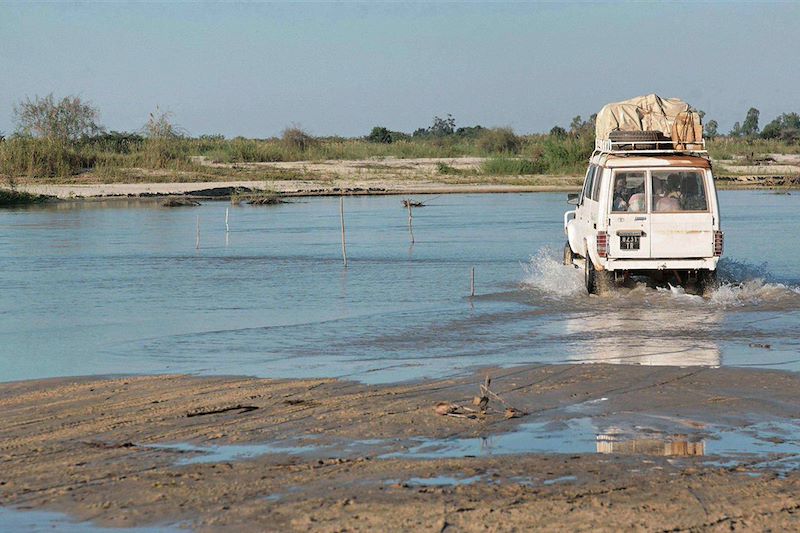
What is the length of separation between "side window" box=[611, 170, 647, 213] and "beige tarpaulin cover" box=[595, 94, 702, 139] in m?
1.78

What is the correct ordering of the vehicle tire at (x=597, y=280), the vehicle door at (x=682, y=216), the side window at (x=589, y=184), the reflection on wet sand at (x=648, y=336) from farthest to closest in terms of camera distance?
the side window at (x=589, y=184) → the vehicle tire at (x=597, y=280) → the vehicle door at (x=682, y=216) → the reflection on wet sand at (x=648, y=336)

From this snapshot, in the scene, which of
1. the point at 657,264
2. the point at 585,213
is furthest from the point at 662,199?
the point at 585,213

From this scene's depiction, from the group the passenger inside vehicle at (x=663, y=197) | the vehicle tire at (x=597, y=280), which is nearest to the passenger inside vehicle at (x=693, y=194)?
the passenger inside vehicle at (x=663, y=197)

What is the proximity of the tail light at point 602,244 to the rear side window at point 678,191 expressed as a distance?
0.81 metres

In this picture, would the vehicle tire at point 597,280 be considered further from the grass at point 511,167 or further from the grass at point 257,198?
the grass at point 511,167

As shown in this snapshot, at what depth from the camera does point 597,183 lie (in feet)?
59.7

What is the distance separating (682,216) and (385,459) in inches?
413

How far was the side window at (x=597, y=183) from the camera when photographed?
1792 cm

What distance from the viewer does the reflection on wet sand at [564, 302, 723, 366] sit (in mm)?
12508

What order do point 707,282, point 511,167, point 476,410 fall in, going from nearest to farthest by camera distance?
1. point 476,410
2. point 707,282
3. point 511,167

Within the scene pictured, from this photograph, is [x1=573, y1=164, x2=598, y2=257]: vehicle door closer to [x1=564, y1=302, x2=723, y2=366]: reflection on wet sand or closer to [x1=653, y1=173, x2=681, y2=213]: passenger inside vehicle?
[x1=653, y1=173, x2=681, y2=213]: passenger inside vehicle

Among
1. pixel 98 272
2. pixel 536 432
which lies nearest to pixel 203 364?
pixel 536 432

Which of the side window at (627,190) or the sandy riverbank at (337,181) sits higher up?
the side window at (627,190)

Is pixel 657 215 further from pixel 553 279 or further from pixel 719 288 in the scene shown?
pixel 553 279
